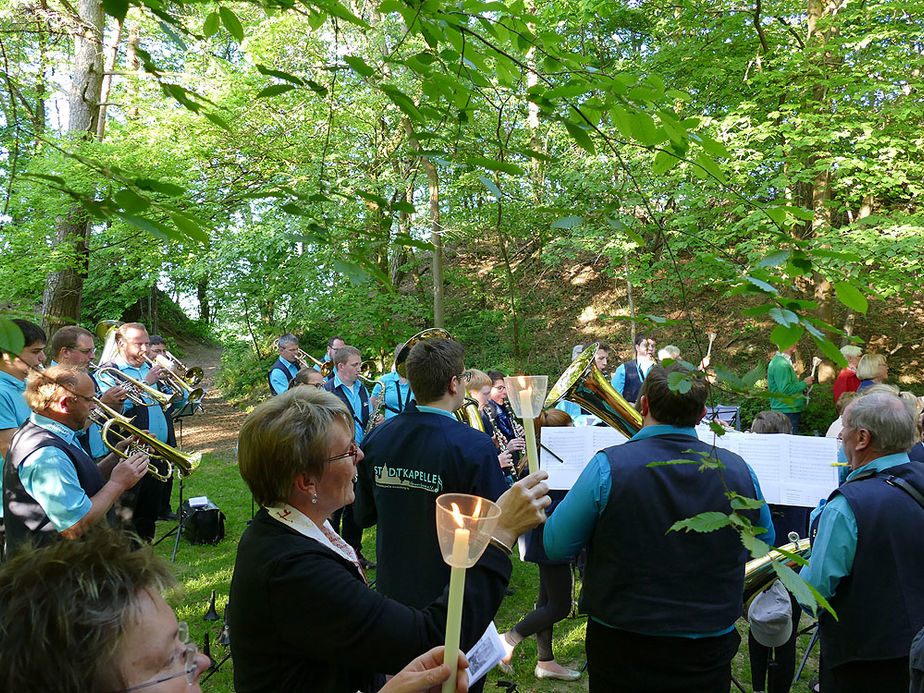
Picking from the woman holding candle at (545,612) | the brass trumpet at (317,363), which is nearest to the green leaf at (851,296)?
the woman holding candle at (545,612)

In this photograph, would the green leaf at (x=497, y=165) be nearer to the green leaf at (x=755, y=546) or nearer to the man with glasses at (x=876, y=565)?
the green leaf at (x=755, y=546)

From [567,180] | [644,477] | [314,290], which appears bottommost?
[644,477]

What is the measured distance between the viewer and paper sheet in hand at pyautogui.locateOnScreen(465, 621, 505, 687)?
1.74 m

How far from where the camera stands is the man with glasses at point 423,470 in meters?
3.06

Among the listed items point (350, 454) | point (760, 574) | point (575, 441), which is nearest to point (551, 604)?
point (575, 441)

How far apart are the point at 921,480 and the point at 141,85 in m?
13.2

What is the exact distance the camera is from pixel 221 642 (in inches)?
179

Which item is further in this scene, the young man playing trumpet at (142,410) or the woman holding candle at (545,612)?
the young man playing trumpet at (142,410)

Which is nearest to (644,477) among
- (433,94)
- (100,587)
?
(433,94)

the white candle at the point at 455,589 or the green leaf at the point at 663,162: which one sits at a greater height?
the green leaf at the point at 663,162

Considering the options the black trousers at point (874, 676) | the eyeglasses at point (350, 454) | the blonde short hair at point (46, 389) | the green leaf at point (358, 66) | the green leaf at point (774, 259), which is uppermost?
the green leaf at point (358, 66)

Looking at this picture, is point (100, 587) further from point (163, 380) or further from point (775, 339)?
point (163, 380)

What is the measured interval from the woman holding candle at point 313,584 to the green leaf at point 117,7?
1.19 metres

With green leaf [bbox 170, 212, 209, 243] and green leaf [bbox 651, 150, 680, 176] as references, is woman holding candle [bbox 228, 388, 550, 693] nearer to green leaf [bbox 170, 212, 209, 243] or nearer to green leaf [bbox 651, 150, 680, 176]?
green leaf [bbox 170, 212, 209, 243]
